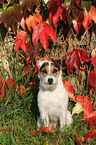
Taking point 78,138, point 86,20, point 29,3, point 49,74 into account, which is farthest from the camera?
point 86,20

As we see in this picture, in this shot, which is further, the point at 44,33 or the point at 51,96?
the point at 44,33

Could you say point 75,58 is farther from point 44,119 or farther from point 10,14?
point 10,14

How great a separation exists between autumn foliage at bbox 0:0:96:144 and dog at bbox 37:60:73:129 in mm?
280

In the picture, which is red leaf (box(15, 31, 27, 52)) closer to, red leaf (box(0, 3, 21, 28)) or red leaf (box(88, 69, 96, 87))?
red leaf (box(0, 3, 21, 28))

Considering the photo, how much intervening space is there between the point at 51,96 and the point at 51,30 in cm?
90

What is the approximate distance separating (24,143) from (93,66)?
152 cm

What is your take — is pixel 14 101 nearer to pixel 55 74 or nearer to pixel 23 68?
pixel 23 68

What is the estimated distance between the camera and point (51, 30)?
2.85m

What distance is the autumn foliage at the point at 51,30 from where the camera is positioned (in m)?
2.74

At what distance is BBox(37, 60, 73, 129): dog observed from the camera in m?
2.53

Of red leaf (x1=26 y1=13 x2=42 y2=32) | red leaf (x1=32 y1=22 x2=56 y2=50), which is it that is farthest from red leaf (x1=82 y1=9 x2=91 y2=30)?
red leaf (x1=26 y1=13 x2=42 y2=32)

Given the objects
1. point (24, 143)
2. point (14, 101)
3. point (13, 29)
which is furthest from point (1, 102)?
point (13, 29)

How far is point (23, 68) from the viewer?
316 centimetres

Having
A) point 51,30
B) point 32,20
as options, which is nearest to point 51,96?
point 51,30
